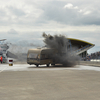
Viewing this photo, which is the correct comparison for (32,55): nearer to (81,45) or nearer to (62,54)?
(62,54)

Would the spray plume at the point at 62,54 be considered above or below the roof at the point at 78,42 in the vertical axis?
below

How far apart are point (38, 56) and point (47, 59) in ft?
5.80

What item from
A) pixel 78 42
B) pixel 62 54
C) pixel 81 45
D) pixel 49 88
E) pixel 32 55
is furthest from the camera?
pixel 81 45

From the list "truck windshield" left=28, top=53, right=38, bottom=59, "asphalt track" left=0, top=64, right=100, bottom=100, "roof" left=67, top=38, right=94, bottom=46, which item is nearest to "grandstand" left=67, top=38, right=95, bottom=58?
"roof" left=67, top=38, right=94, bottom=46

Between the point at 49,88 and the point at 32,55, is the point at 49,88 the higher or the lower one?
the lower one

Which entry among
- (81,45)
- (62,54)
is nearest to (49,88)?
(62,54)

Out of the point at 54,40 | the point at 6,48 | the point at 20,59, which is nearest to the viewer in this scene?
the point at 54,40

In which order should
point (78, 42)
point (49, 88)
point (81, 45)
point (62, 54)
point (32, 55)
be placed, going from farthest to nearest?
point (81, 45) → point (78, 42) → point (62, 54) → point (32, 55) → point (49, 88)

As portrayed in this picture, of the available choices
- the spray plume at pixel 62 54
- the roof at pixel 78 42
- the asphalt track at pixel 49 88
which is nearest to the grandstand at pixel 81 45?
the roof at pixel 78 42

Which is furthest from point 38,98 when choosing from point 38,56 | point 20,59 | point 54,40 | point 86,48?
point 86,48

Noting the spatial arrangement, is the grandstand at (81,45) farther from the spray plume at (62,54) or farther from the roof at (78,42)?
the spray plume at (62,54)

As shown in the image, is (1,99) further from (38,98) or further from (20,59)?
(20,59)

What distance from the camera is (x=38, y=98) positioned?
8219mm

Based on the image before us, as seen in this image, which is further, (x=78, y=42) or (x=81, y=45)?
(x=81, y=45)
